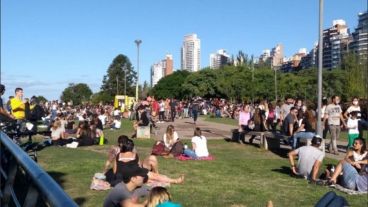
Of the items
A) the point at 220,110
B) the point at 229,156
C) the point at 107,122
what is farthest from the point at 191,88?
the point at 229,156

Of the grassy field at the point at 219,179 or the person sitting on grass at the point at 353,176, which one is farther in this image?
the person sitting on grass at the point at 353,176

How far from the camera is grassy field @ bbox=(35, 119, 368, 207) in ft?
31.1

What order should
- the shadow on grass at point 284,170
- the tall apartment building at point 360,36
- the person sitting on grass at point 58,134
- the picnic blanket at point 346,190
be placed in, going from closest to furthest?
the picnic blanket at point 346,190
the shadow on grass at point 284,170
the person sitting on grass at point 58,134
the tall apartment building at point 360,36

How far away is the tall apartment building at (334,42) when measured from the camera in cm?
13212

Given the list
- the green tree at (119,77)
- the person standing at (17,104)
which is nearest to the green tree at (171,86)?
the green tree at (119,77)

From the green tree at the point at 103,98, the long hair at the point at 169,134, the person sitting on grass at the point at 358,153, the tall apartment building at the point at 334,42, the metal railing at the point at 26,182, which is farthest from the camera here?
the tall apartment building at the point at 334,42

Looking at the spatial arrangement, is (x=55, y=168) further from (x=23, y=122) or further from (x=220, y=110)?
(x=220, y=110)

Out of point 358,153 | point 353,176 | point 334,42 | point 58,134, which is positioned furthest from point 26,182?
point 334,42

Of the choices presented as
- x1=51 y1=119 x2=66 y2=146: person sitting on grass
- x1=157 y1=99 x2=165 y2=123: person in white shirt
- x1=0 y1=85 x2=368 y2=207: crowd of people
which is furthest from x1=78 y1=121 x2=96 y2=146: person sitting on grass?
x1=157 y1=99 x2=165 y2=123: person in white shirt

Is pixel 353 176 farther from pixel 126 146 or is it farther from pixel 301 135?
pixel 301 135

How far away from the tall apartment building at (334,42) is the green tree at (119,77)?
48405 millimetres

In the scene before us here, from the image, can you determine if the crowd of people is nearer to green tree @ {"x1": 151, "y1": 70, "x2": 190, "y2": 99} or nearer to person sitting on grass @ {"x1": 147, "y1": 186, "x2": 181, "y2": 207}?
person sitting on grass @ {"x1": 147, "y1": 186, "x2": 181, "y2": 207}

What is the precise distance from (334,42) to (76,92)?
233 ft

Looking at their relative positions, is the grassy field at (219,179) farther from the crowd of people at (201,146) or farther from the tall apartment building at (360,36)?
the tall apartment building at (360,36)
